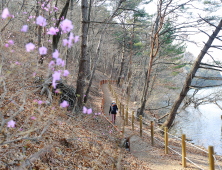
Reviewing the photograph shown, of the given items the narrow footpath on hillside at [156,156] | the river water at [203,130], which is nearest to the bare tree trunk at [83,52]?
the narrow footpath on hillside at [156,156]

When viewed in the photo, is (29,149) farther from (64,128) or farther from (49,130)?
(64,128)

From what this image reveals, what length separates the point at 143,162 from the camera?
4898mm

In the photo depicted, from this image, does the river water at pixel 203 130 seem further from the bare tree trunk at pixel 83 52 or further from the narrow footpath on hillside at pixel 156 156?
the bare tree trunk at pixel 83 52

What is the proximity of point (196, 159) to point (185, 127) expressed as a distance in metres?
10.8

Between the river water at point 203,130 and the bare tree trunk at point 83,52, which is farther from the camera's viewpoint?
the river water at point 203,130

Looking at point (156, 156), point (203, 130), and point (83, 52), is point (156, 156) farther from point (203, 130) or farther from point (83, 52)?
point (203, 130)

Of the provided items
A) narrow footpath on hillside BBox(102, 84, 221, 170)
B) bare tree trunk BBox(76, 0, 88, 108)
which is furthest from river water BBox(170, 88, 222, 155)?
bare tree trunk BBox(76, 0, 88, 108)

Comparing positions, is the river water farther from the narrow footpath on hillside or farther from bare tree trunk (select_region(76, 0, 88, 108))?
bare tree trunk (select_region(76, 0, 88, 108))

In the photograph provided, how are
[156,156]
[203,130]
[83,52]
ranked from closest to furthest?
[156,156]
[83,52]
[203,130]

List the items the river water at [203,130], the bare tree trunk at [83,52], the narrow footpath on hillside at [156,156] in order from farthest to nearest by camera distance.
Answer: the river water at [203,130]
the bare tree trunk at [83,52]
the narrow footpath on hillside at [156,156]

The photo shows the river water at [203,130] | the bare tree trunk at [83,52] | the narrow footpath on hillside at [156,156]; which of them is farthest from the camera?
the river water at [203,130]

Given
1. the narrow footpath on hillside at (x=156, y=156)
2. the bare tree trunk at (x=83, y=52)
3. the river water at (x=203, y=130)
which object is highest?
the bare tree trunk at (x=83, y=52)

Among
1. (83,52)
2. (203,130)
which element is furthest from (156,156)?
(203,130)

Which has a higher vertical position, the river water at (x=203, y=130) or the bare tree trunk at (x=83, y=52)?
the bare tree trunk at (x=83, y=52)
